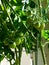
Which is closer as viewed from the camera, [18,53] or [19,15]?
[19,15]

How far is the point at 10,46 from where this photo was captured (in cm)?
97

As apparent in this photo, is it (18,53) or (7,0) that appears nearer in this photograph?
(7,0)

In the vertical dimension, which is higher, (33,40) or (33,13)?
(33,13)

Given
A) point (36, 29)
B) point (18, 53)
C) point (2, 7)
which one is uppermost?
point (2, 7)

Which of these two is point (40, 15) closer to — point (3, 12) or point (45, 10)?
point (45, 10)

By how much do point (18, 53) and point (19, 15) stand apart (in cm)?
→ 23

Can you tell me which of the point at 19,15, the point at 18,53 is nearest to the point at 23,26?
the point at 19,15

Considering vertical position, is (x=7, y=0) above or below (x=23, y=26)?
above

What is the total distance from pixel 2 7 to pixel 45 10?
0.21 m

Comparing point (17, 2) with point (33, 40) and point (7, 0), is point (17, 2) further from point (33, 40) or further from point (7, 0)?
point (33, 40)

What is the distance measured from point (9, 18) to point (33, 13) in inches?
4.7

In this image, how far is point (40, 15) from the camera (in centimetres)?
93

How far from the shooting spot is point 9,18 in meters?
0.93

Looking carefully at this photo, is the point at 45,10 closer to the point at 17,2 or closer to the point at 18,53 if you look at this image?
the point at 17,2
